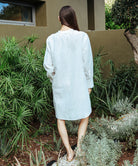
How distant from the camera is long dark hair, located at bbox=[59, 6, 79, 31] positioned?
2.40 meters

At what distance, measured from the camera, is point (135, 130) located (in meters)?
2.83

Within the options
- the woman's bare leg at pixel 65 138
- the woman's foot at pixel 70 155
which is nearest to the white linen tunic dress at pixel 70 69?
the woman's bare leg at pixel 65 138

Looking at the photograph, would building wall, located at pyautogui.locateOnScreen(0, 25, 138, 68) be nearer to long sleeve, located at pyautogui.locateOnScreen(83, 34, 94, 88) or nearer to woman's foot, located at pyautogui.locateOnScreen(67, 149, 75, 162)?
long sleeve, located at pyautogui.locateOnScreen(83, 34, 94, 88)

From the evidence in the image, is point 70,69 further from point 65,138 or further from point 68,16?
point 65,138

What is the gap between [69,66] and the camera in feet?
8.03

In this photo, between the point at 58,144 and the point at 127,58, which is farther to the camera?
the point at 127,58

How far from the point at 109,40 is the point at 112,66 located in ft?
2.35

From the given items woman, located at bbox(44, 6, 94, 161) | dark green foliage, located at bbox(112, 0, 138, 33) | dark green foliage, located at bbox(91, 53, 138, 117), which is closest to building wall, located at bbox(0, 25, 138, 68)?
dark green foliage, located at bbox(91, 53, 138, 117)

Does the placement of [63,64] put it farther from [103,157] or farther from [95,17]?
[95,17]

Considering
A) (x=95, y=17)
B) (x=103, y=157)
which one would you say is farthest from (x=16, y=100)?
(x=95, y=17)

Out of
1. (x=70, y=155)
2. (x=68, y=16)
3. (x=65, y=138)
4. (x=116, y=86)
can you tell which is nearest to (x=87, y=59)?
(x=68, y=16)

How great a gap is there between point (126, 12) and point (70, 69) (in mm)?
1547

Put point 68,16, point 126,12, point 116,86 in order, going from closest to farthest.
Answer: point 68,16 < point 126,12 < point 116,86

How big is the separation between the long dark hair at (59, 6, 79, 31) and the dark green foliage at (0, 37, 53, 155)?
38.2 inches
